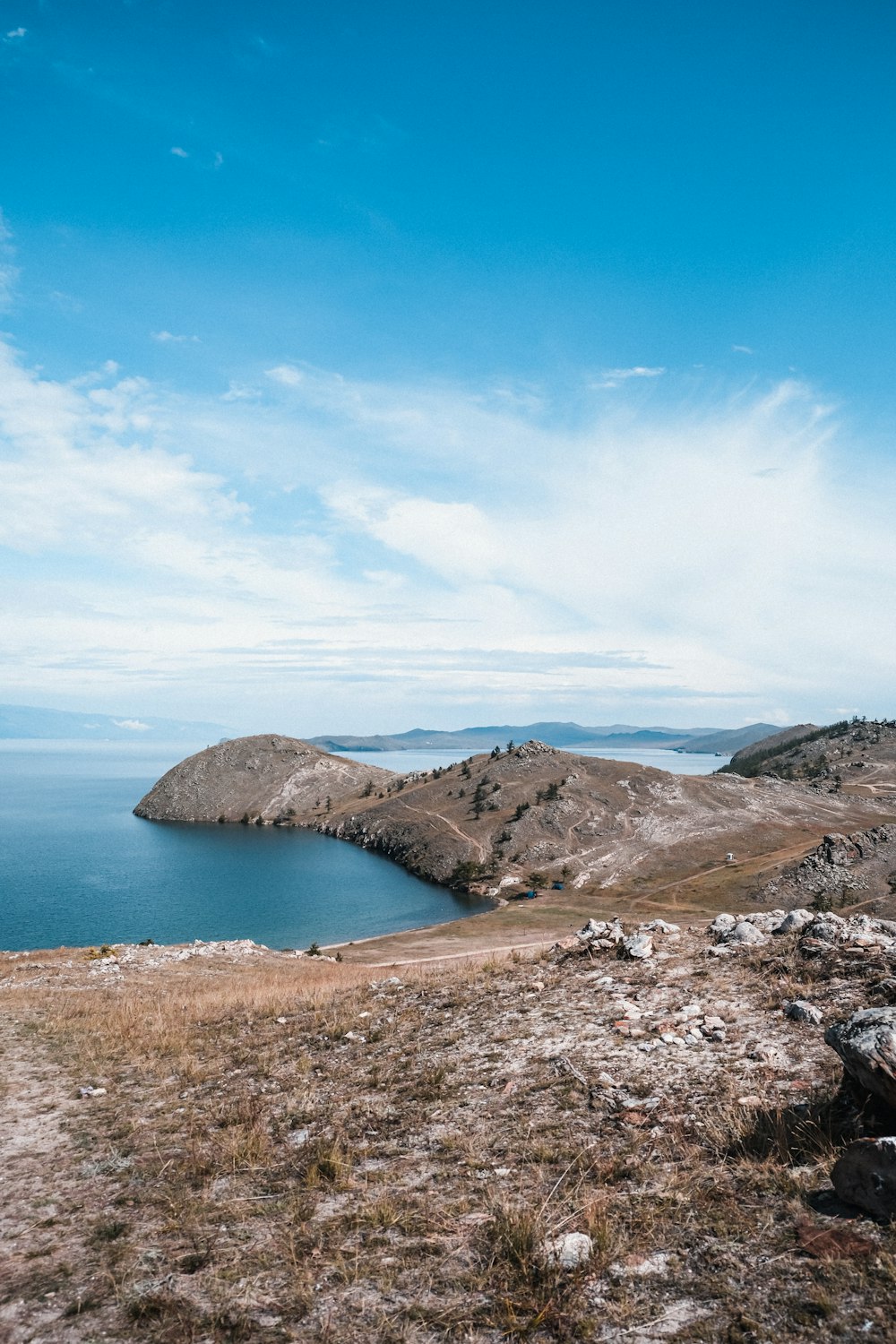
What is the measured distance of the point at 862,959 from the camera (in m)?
11.7

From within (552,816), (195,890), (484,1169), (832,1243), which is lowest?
(195,890)

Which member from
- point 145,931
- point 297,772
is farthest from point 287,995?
point 297,772

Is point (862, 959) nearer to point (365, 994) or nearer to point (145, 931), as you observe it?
point (365, 994)

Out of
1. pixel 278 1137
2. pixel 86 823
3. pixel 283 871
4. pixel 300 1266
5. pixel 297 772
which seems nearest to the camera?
pixel 300 1266

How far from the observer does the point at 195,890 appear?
92875mm

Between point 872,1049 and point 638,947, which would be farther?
point 638,947

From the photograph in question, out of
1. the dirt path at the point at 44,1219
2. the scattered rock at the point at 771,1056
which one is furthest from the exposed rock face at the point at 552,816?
the dirt path at the point at 44,1219

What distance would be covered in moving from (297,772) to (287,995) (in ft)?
562

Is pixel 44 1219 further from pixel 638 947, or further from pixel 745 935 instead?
pixel 745 935

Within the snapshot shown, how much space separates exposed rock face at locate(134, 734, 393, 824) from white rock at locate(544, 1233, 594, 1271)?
165115 millimetres

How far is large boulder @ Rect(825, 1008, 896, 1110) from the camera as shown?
6.56 m

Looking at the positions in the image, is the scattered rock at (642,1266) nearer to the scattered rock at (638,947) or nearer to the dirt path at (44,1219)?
the dirt path at (44,1219)

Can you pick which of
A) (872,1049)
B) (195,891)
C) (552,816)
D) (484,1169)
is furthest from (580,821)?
(872,1049)

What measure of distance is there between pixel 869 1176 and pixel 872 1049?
142cm
